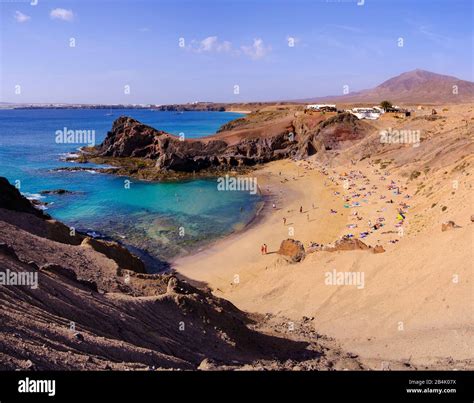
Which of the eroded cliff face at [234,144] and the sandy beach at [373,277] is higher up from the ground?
the eroded cliff face at [234,144]

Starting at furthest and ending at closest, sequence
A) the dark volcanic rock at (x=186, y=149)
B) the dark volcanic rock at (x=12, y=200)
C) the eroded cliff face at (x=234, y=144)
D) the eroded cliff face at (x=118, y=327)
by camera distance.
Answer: the eroded cliff face at (x=234, y=144) < the dark volcanic rock at (x=186, y=149) < the dark volcanic rock at (x=12, y=200) < the eroded cliff face at (x=118, y=327)

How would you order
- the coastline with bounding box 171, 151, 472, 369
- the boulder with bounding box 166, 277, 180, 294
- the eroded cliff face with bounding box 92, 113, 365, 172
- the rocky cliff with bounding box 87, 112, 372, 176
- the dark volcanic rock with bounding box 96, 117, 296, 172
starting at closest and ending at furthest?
the coastline with bounding box 171, 151, 472, 369, the boulder with bounding box 166, 277, 180, 294, the dark volcanic rock with bounding box 96, 117, 296, 172, the rocky cliff with bounding box 87, 112, 372, 176, the eroded cliff face with bounding box 92, 113, 365, 172

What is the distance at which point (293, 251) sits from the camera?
84.3ft

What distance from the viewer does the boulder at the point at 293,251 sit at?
24.2 m

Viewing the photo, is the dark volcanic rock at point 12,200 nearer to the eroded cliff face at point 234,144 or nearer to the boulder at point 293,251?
the boulder at point 293,251

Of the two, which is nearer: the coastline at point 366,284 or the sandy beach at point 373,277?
the coastline at point 366,284

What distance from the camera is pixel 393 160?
5456 centimetres

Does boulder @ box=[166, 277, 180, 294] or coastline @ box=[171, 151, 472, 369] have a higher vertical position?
boulder @ box=[166, 277, 180, 294]

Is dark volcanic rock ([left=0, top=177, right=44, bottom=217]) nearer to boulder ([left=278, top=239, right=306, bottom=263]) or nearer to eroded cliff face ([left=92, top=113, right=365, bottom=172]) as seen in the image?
boulder ([left=278, top=239, right=306, bottom=263])

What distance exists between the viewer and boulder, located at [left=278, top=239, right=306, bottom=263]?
24.2 metres

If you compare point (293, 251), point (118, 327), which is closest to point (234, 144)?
point (293, 251)

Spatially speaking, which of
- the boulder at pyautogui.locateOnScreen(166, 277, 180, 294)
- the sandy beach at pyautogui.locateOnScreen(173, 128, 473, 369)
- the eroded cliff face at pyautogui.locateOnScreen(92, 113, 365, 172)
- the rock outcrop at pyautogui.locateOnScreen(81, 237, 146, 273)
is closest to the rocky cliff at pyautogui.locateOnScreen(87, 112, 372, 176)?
the eroded cliff face at pyautogui.locateOnScreen(92, 113, 365, 172)

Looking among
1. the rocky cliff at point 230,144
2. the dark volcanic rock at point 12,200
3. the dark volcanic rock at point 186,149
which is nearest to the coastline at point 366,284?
the dark volcanic rock at point 12,200
